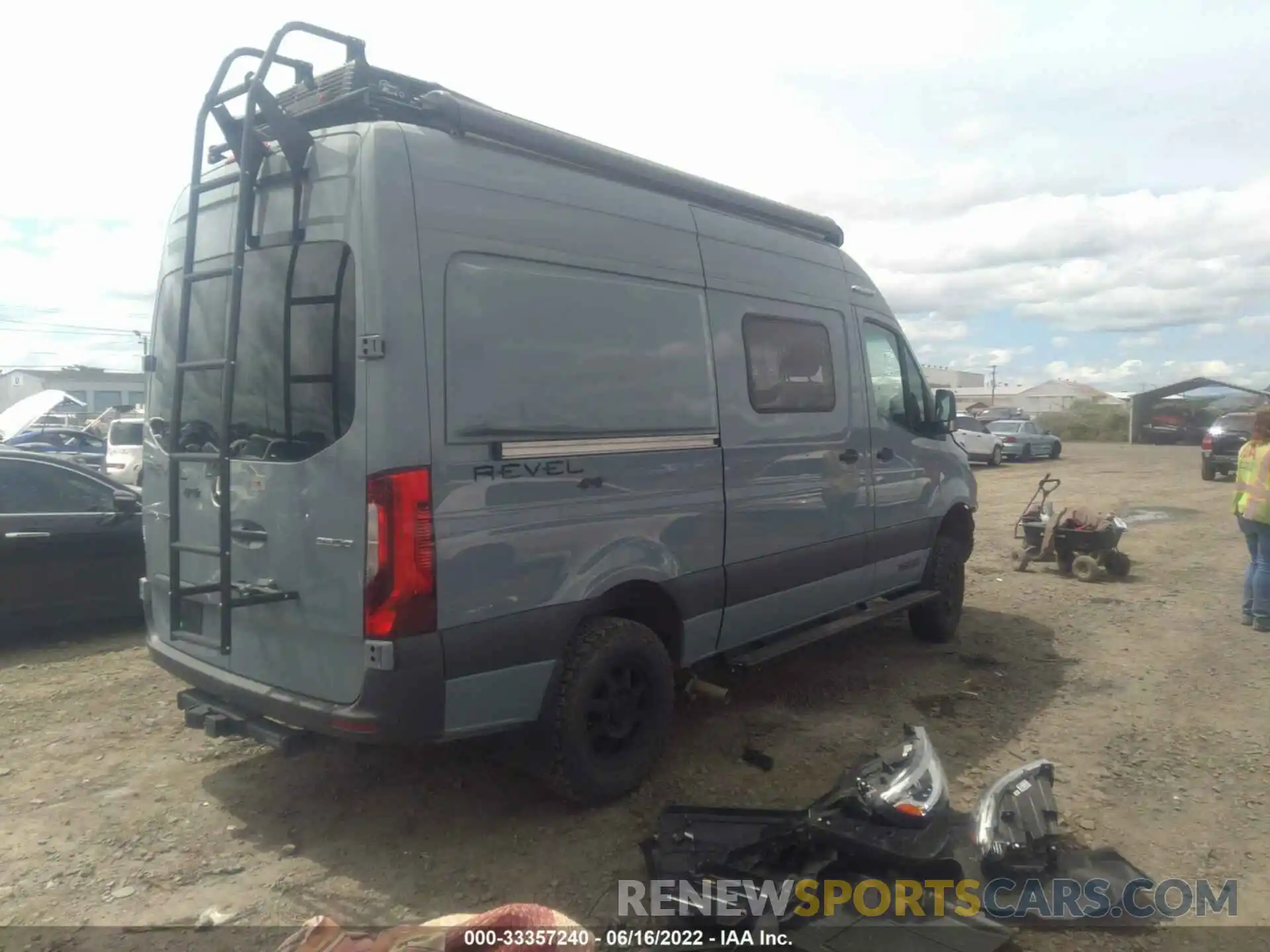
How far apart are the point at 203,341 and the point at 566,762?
237 centimetres

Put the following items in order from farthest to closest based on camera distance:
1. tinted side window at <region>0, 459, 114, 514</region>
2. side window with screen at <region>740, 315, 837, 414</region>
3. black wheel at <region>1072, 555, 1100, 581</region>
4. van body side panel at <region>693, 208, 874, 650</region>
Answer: black wheel at <region>1072, 555, 1100, 581</region>
tinted side window at <region>0, 459, 114, 514</region>
side window with screen at <region>740, 315, 837, 414</region>
van body side panel at <region>693, 208, 874, 650</region>

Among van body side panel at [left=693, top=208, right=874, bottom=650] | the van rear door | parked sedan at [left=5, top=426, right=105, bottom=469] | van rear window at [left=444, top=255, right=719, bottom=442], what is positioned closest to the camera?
the van rear door

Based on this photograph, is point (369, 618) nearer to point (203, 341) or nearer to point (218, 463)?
point (218, 463)

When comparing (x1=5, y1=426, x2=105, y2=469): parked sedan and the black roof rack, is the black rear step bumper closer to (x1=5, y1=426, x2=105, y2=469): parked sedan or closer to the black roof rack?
the black roof rack

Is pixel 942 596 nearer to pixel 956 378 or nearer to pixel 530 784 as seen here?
pixel 530 784

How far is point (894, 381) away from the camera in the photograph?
639cm

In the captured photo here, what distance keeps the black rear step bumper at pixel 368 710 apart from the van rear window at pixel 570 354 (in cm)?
84

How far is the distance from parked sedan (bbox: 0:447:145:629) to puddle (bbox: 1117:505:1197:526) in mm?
13115

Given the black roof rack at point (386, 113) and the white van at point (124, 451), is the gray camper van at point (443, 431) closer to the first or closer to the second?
the black roof rack at point (386, 113)

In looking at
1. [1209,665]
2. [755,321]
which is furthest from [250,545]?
[1209,665]

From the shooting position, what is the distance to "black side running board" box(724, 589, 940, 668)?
5.06 metres

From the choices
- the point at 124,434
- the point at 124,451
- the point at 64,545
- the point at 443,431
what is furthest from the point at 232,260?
the point at 124,434

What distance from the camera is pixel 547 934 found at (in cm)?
268

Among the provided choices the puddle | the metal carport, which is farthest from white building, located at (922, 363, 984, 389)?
the puddle
